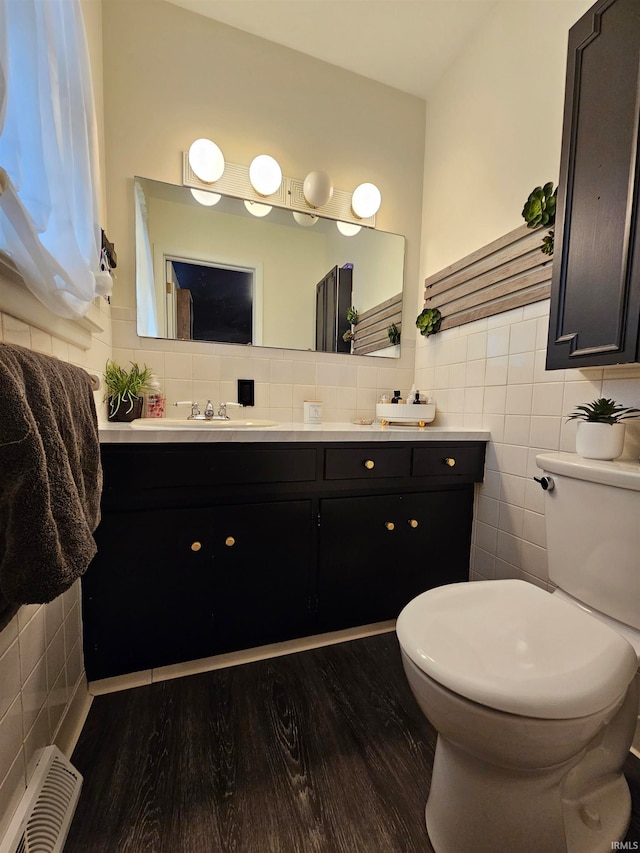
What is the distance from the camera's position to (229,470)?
116cm

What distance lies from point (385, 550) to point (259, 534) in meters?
0.51

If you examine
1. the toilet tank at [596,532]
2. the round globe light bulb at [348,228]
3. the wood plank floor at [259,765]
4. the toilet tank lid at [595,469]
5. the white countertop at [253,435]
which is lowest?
the wood plank floor at [259,765]

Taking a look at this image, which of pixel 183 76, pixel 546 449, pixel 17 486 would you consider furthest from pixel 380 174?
pixel 17 486

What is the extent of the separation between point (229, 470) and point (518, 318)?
4.06 ft

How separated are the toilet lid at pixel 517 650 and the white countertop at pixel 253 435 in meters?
0.57

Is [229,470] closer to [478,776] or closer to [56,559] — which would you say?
[56,559]

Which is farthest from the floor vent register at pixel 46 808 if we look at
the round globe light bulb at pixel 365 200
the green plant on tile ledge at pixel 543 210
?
the round globe light bulb at pixel 365 200

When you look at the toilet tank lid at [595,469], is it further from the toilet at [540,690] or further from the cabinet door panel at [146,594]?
the cabinet door panel at [146,594]

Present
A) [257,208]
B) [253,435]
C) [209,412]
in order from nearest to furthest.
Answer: [253,435] → [209,412] → [257,208]

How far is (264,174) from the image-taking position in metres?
1.60

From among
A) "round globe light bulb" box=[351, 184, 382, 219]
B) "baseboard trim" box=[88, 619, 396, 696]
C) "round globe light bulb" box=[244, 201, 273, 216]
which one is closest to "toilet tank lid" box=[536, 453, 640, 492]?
"baseboard trim" box=[88, 619, 396, 696]

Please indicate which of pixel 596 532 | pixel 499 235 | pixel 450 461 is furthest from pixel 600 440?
pixel 499 235

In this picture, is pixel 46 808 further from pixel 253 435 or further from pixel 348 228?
pixel 348 228

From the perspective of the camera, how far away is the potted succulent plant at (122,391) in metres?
1.38
